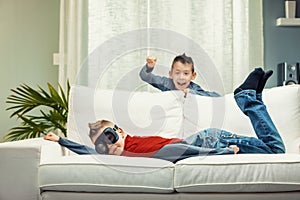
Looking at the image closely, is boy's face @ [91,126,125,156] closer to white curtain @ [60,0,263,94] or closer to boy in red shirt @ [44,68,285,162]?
boy in red shirt @ [44,68,285,162]

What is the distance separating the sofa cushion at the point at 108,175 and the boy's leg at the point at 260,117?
0.62 meters

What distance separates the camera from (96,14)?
4.21 meters

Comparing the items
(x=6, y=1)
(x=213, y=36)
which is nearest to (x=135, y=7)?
(x=213, y=36)

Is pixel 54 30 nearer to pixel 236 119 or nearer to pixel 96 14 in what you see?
pixel 96 14

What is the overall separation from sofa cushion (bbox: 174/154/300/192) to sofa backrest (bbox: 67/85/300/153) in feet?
1.90

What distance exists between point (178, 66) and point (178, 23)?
3.37 ft

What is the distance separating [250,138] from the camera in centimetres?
304

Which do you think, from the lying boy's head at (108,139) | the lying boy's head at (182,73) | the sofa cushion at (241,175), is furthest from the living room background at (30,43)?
the sofa cushion at (241,175)

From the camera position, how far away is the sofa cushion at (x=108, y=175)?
2.66m

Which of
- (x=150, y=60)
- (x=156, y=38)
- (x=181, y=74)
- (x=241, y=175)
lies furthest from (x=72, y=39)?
(x=241, y=175)

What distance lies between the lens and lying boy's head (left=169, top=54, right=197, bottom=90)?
3277mm

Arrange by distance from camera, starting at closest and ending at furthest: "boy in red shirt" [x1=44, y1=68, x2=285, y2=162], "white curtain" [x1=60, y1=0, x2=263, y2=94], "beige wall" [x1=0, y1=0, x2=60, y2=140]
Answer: "boy in red shirt" [x1=44, y1=68, x2=285, y2=162], "white curtain" [x1=60, y1=0, x2=263, y2=94], "beige wall" [x1=0, y1=0, x2=60, y2=140]

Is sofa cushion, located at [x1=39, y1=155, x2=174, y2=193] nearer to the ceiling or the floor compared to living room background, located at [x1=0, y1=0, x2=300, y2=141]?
nearer to the floor

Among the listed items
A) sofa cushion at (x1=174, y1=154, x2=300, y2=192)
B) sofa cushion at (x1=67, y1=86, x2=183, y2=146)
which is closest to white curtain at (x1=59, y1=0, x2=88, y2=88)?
sofa cushion at (x1=67, y1=86, x2=183, y2=146)
